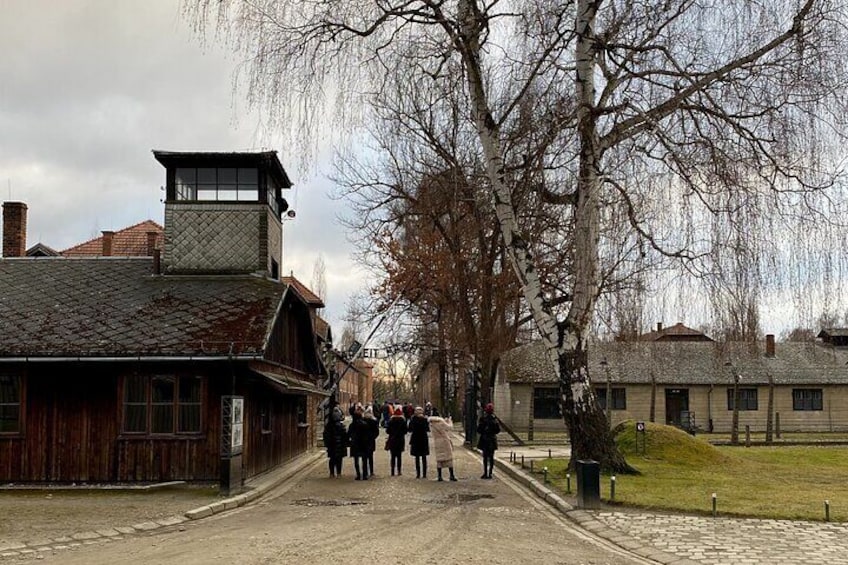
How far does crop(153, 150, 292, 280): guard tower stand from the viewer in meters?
23.2

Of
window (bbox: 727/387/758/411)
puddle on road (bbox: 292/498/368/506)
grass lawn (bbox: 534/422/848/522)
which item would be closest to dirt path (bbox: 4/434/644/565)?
puddle on road (bbox: 292/498/368/506)

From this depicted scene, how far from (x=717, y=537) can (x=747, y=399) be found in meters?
41.3

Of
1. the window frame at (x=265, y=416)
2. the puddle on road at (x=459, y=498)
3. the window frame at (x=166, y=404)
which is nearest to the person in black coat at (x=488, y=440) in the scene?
the puddle on road at (x=459, y=498)

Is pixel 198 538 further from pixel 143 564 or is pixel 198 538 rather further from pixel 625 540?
pixel 625 540

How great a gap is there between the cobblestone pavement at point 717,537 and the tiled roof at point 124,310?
8019 mm

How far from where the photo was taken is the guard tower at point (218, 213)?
2325 cm

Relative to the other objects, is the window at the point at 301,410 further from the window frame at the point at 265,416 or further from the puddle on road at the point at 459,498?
the puddle on road at the point at 459,498

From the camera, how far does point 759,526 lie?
508 inches

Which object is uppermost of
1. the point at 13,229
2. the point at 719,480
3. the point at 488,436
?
the point at 13,229

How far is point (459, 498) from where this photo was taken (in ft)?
55.1

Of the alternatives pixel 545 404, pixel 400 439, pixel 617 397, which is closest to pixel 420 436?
pixel 400 439

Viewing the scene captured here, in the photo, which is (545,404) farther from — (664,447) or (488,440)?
(488,440)

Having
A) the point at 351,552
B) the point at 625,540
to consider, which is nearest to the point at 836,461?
the point at 625,540

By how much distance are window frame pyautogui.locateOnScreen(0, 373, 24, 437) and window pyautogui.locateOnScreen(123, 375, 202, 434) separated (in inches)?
84.0
